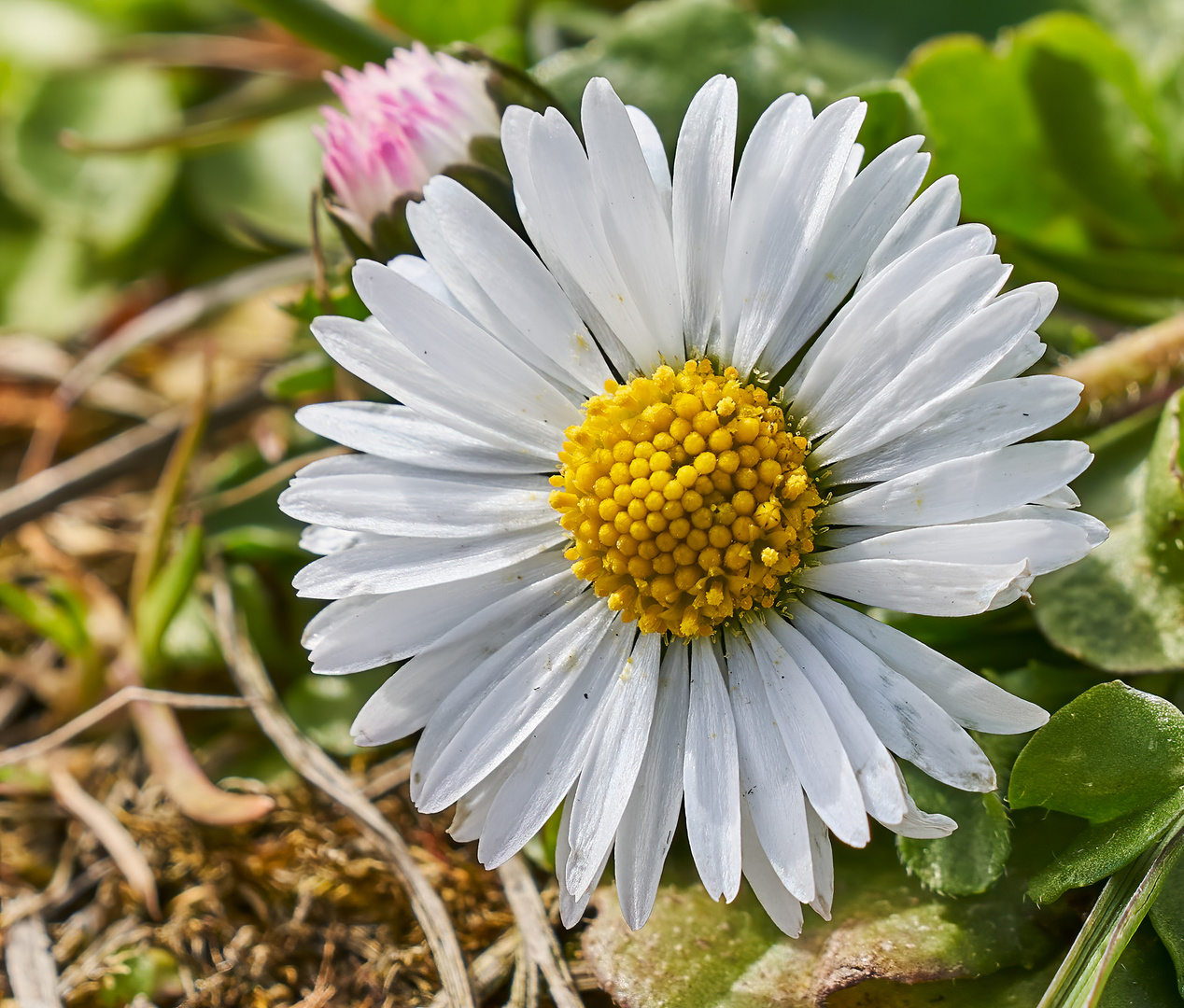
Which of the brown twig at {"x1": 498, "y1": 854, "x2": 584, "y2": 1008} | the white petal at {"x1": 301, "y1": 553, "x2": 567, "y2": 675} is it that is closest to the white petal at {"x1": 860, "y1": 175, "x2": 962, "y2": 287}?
the white petal at {"x1": 301, "y1": 553, "x2": 567, "y2": 675}

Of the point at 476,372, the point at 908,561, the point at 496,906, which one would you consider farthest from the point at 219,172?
the point at 908,561

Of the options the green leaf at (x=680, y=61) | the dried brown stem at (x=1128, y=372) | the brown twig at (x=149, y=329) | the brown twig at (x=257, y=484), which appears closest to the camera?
the dried brown stem at (x=1128, y=372)

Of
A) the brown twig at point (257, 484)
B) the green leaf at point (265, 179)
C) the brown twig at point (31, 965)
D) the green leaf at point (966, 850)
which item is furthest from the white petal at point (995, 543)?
the green leaf at point (265, 179)

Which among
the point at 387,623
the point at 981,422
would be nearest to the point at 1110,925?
the point at 981,422

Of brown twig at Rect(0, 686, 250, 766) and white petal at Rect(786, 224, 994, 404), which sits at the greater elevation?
white petal at Rect(786, 224, 994, 404)

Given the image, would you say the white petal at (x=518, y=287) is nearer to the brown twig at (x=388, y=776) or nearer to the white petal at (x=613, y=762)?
the white petal at (x=613, y=762)

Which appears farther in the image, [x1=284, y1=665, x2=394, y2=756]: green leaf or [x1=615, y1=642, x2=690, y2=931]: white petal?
[x1=284, y1=665, x2=394, y2=756]: green leaf

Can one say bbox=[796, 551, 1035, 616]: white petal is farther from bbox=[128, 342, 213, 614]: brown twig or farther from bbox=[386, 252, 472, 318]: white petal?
bbox=[128, 342, 213, 614]: brown twig
